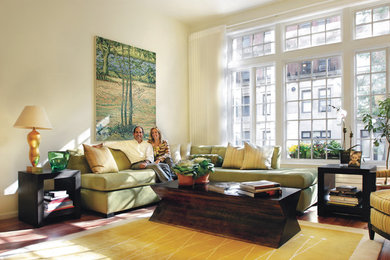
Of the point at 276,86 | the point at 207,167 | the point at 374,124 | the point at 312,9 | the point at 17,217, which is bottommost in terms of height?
the point at 17,217

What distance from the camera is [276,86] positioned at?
548cm

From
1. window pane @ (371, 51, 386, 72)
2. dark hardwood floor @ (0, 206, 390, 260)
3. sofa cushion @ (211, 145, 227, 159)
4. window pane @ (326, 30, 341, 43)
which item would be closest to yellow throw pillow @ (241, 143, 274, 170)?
sofa cushion @ (211, 145, 227, 159)

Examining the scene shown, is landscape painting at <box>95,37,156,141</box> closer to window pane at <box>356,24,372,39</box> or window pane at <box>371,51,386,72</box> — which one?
window pane at <box>356,24,372,39</box>

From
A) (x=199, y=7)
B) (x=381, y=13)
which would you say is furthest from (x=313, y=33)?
(x=199, y=7)

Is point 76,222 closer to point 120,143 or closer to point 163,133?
point 120,143

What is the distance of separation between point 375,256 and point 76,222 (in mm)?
2890

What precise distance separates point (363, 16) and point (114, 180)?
4.36 m

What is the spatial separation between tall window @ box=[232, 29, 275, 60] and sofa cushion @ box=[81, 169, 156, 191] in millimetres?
3156

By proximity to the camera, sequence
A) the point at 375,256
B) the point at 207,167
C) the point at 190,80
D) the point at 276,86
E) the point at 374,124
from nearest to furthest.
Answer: the point at 375,256 → the point at 207,167 → the point at 374,124 → the point at 276,86 → the point at 190,80

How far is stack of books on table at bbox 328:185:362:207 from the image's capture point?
3.48 metres

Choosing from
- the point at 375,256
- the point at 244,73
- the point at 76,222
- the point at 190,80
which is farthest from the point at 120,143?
the point at 375,256

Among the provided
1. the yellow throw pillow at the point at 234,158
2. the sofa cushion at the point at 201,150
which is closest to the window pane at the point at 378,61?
the yellow throw pillow at the point at 234,158

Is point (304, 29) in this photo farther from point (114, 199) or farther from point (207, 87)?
point (114, 199)

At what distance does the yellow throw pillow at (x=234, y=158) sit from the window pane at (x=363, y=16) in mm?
2665
